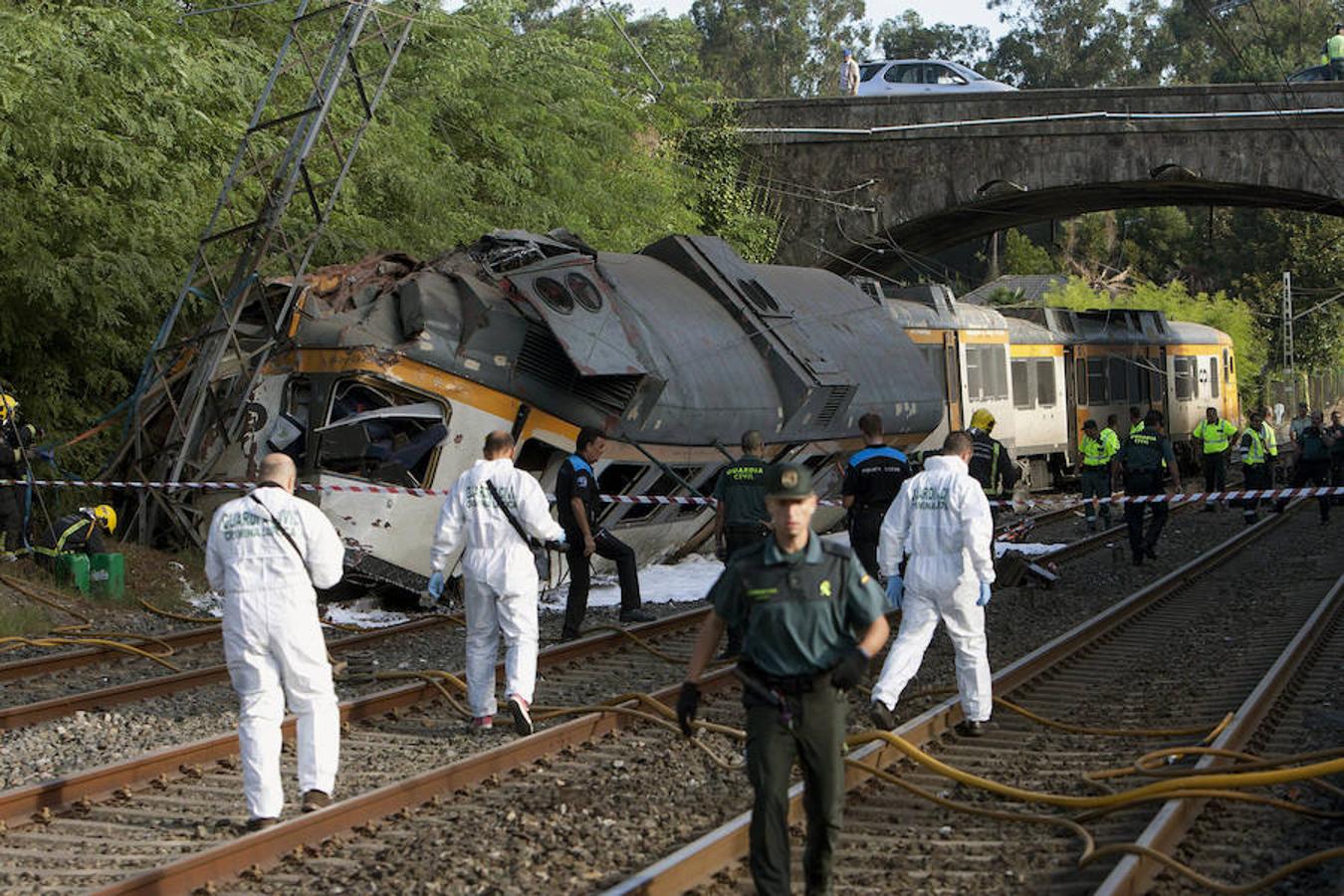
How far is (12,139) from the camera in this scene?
16.7m

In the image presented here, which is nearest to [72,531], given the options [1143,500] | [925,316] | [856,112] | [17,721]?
[17,721]

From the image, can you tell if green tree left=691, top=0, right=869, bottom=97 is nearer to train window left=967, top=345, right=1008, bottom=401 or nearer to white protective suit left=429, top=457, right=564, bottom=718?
train window left=967, top=345, right=1008, bottom=401

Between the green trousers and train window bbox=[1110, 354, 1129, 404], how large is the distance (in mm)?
29315

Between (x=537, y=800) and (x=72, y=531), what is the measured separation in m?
8.90

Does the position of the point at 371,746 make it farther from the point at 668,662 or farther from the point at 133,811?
the point at 668,662

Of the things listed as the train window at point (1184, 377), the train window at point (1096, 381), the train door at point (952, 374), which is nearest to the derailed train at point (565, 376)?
the train door at point (952, 374)

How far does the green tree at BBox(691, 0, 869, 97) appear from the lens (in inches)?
3531

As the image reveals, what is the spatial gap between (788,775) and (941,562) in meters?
3.90

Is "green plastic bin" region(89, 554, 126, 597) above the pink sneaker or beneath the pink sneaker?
above

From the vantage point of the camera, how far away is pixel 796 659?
19.8 ft

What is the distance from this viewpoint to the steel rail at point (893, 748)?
6.68 metres

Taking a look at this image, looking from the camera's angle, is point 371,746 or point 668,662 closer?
point 371,746

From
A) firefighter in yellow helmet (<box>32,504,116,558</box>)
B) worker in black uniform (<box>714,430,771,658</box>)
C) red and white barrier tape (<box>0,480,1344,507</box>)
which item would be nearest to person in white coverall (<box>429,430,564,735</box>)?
worker in black uniform (<box>714,430,771,658</box>)

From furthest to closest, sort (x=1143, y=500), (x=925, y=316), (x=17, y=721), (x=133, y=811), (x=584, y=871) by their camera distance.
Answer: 1. (x=925, y=316)
2. (x=1143, y=500)
3. (x=17, y=721)
4. (x=133, y=811)
5. (x=584, y=871)
